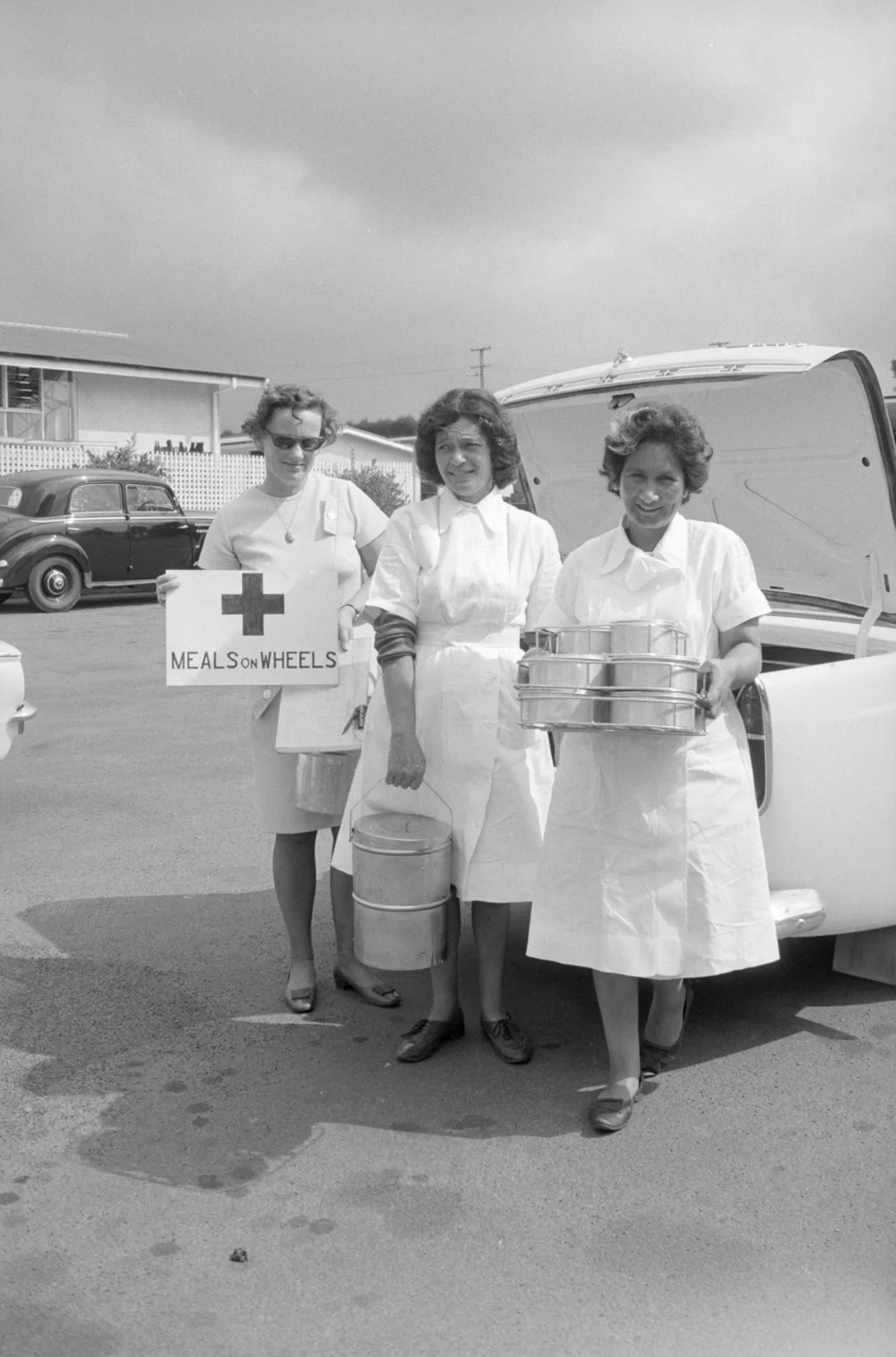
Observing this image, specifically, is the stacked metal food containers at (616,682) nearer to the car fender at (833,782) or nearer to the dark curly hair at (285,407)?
the car fender at (833,782)

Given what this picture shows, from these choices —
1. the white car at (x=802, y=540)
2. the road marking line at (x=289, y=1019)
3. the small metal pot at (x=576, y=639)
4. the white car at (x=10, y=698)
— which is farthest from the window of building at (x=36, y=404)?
the small metal pot at (x=576, y=639)

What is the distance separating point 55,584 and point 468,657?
14381 millimetres

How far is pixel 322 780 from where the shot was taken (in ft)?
13.6

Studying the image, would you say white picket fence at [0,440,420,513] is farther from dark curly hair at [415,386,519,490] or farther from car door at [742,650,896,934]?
car door at [742,650,896,934]

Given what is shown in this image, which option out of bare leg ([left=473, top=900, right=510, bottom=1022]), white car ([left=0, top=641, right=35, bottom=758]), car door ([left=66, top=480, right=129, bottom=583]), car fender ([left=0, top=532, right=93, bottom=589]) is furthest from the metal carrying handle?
car door ([left=66, top=480, right=129, bottom=583])

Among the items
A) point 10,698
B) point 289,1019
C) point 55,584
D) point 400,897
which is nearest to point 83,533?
point 55,584

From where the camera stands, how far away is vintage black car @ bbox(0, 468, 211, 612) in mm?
16750

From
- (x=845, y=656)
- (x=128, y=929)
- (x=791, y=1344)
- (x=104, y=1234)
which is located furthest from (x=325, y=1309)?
(x=845, y=656)

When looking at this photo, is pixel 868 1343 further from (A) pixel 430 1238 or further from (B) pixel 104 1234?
(B) pixel 104 1234

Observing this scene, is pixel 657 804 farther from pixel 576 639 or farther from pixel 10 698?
pixel 10 698

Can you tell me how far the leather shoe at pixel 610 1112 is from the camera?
3342 mm

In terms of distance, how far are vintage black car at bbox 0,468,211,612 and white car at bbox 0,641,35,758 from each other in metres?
11.0

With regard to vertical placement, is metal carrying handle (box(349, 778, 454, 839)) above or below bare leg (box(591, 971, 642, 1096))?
above

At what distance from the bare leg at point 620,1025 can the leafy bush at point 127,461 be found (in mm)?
25507
